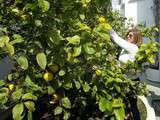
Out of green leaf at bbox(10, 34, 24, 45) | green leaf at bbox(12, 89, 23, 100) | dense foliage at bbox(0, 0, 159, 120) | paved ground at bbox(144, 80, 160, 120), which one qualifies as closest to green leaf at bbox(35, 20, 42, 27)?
dense foliage at bbox(0, 0, 159, 120)

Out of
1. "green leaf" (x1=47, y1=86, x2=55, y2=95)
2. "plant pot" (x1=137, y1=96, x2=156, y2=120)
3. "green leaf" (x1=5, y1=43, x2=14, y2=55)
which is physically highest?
"green leaf" (x1=5, y1=43, x2=14, y2=55)

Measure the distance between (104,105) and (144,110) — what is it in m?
1.07

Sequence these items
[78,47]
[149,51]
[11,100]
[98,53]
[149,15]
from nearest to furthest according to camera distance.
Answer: [78,47]
[11,100]
[98,53]
[149,51]
[149,15]

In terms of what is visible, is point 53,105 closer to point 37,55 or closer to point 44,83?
point 44,83

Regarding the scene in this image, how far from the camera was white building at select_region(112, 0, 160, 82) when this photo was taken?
9955 mm

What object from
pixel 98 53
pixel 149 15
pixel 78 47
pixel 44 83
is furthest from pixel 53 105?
pixel 149 15

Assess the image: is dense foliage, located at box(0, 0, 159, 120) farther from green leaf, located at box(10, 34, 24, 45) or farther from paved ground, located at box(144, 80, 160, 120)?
paved ground, located at box(144, 80, 160, 120)

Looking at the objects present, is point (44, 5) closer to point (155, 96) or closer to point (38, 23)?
point (38, 23)

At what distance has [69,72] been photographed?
2.42 m

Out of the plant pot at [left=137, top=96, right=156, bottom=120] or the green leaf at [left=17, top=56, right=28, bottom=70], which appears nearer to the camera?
the green leaf at [left=17, top=56, right=28, bottom=70]

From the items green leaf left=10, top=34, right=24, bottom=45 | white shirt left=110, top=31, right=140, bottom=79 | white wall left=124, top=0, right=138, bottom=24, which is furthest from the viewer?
white wall left=124, top=0, right=138, bottom=24

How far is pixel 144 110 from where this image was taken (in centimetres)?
336

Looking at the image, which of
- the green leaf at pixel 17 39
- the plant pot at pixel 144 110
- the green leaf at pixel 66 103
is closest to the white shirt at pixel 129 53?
Answer: the plant pot at pixel 144 110

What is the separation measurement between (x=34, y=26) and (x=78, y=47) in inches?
14.7
